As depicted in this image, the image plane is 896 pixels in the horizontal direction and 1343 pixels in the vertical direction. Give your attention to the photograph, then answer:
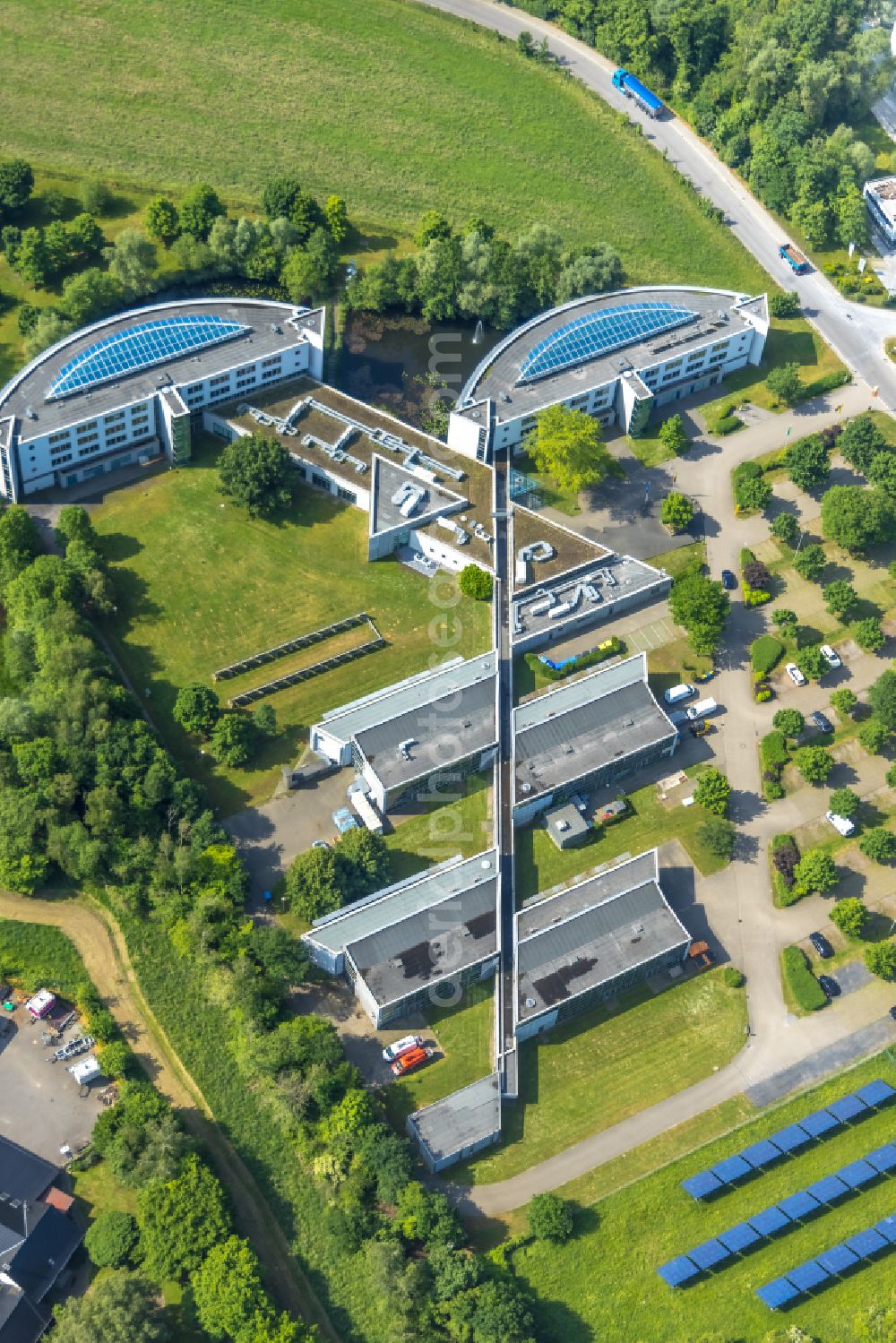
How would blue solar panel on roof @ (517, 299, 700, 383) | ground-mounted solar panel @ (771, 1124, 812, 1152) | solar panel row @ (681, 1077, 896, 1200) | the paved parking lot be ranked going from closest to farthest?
the paved parking lot
solar panel row @ (681, 1077, 896, 1200)
ground-mounted solar panel @ (771, 1124, 812, 1152)
blue solar panel on roof @ (517, 299, 700, 383)

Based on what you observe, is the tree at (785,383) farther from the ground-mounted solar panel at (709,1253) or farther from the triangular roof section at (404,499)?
the ground-mounted solar panel at (709,1253)

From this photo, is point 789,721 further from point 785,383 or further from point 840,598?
point 785,383

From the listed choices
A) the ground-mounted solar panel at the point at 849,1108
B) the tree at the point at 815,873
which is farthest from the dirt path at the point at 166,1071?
the tree at the point at 815,873

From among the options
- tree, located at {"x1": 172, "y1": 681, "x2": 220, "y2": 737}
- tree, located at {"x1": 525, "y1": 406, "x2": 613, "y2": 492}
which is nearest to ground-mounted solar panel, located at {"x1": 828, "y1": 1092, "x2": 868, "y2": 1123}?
tree, located at {"x1": 172, "y1": 681, "x2": 220, "y2": 737}

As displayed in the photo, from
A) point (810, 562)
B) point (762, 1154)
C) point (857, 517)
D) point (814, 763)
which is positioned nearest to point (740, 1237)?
point (762, 1154)

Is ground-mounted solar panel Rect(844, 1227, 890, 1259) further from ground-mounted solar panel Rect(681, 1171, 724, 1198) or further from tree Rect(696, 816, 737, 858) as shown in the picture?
tree Rect(696, 816, 737, 858)

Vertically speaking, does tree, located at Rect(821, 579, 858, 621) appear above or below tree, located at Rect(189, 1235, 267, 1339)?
above
